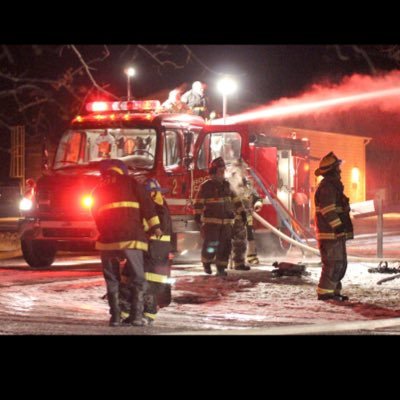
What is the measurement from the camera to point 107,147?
44.0 feet

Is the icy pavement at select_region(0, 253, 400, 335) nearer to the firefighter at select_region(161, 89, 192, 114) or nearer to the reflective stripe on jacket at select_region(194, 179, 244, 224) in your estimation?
the reflective stripe on jacket at select_region(194, 179, 244, 224)

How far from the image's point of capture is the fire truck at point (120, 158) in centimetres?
1307

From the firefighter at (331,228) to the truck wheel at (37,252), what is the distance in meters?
5.35

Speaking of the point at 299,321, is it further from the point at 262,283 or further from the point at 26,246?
the point at 26,246

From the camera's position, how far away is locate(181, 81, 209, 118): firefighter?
1461 cm

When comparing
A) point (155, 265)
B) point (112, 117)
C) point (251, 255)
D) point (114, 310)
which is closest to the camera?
point (114, 310)

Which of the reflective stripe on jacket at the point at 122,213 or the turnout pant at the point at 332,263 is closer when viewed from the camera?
the reflective stripe on jacket at the point at 122,213

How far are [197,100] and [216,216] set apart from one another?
3.16 meters

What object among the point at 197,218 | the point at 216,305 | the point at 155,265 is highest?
the point at 197,218

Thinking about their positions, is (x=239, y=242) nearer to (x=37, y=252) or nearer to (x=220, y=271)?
(x=220, y=271)

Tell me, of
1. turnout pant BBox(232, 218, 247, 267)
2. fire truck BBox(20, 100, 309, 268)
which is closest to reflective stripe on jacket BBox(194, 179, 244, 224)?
turnout pant BBox(232, 218, 247, 267)

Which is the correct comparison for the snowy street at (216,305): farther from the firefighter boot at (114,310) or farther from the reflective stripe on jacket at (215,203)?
the reflective stripe on jacket at (215,203)

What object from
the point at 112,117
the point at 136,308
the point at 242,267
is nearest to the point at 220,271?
the point at 242,267

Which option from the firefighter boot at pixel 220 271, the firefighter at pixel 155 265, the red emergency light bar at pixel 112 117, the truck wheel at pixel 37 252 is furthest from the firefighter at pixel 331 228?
the truck wheel at pixel 37 252
